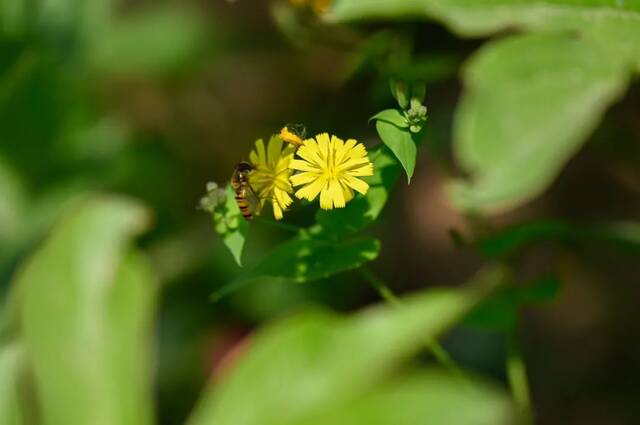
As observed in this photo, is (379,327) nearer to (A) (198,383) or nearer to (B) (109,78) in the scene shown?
(A) (198,383)

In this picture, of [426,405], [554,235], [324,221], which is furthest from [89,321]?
[554,235]

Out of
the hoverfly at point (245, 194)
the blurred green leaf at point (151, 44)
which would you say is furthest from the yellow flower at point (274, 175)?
the blurred green leaf at point (151, 44)

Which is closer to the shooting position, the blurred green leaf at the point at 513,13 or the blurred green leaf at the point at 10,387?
the blurred green leaf at the point at 513,13

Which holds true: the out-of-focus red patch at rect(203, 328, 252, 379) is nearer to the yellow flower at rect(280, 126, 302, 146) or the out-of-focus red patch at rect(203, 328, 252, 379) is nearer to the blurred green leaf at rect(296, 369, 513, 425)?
the yellow flower at rect(280, 126, 302, 146)

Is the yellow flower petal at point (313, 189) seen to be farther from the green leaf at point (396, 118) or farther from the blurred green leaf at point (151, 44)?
the blurred green leaf at point (151, 44)

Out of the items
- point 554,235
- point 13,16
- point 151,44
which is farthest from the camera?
point 151,44

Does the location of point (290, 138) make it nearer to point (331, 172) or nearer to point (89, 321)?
point (331, 172)

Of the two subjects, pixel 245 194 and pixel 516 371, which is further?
pixel 516 371

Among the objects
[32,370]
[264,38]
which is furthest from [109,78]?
[32,370]
